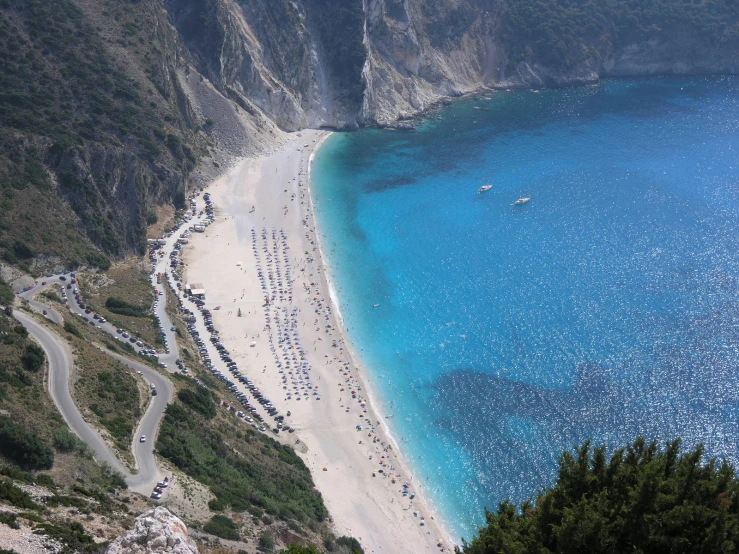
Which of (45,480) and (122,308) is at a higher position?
(45,480)

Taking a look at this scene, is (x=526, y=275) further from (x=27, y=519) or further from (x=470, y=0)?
(x=470, y=0)

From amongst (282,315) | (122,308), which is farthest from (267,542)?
(282,315)

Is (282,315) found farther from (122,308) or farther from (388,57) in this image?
(388,57)

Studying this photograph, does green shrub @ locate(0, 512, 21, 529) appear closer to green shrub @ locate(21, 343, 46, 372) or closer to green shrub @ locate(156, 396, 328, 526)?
green shrub @ locate(156, 396, 328, 526)

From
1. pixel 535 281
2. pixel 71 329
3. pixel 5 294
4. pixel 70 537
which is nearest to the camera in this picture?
pixel 70 537

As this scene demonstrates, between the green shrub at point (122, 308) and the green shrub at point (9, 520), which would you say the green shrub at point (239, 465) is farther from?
the green shrub at point (122, 308)

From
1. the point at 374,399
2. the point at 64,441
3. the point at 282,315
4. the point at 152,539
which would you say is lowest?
the point at 374,399

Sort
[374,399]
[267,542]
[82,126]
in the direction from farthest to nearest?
[82,126], [374,399], [267,542]

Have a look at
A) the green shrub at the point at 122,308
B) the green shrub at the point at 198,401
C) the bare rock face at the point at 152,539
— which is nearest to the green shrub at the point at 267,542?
the bare rock face at the point at 152,539
